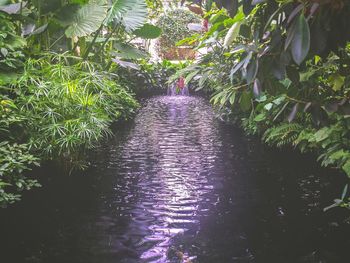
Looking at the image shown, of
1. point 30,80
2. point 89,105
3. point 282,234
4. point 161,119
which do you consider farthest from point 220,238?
point 161,119

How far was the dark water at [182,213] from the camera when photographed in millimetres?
2547

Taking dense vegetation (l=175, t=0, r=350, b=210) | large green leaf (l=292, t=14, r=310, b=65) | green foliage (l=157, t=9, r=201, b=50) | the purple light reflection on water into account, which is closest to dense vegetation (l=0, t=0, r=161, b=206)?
the purple light reflection on water

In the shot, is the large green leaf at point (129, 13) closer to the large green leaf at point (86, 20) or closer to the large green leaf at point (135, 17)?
the large green leaf at point (135, 17)

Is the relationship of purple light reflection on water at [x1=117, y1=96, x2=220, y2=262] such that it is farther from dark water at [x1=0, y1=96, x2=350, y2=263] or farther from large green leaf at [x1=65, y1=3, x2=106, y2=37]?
large green leaf at [x1=65, y1=3, x2=106, y2=37]

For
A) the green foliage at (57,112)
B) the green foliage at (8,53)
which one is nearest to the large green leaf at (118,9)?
the green foliage at (57,112)

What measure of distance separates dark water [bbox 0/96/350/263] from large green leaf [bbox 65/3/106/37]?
5.21ft

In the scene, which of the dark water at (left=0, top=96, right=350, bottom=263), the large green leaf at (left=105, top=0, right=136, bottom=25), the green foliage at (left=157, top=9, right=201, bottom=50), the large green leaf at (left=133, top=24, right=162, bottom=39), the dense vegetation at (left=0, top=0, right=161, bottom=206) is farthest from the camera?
the green foliage at (left=157, top=9, right=201, bottom=50)

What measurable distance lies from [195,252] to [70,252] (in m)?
0.84

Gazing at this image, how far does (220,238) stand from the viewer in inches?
108

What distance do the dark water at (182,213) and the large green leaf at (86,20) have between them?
159cm

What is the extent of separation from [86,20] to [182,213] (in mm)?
3064

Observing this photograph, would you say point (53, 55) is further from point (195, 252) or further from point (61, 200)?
point (195, 252)

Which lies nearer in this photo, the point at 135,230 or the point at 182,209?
the point at 135,230

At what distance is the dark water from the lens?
8.36 ft
